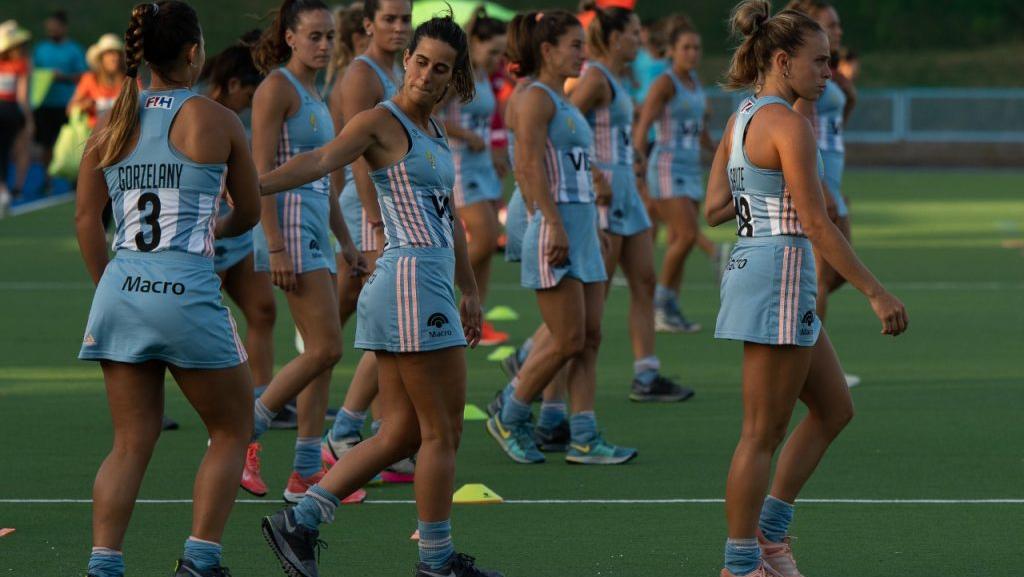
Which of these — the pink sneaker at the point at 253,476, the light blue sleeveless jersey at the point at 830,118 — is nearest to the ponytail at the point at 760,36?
the pink sneaker at the point at 253,476

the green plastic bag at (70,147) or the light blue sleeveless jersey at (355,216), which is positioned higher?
the light blue sleeveless jersey at (355,216)

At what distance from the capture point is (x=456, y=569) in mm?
6102

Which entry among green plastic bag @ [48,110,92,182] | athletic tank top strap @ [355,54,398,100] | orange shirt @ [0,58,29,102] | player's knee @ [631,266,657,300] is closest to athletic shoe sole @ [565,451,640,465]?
player's knee @ [631,266,657,300]

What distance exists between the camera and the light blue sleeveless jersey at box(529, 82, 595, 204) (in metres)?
8.41

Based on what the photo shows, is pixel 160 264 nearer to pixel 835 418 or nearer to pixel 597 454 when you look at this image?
pixel 835 418

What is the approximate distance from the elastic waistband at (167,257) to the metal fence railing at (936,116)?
32406 mm

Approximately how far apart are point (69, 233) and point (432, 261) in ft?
52.7

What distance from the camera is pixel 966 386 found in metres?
10.8

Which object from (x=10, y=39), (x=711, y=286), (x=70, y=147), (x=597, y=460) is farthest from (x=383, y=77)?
(x=10, y=39)

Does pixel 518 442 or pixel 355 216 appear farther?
pixel 355 216

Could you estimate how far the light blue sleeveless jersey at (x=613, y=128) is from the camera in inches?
370

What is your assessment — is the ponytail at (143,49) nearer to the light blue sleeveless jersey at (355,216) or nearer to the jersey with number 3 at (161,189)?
the jersey with number 3 at (161,189)

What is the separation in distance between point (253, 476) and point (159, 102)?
2684mm

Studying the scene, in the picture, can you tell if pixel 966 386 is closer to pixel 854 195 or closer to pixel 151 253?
pixel 151 253
